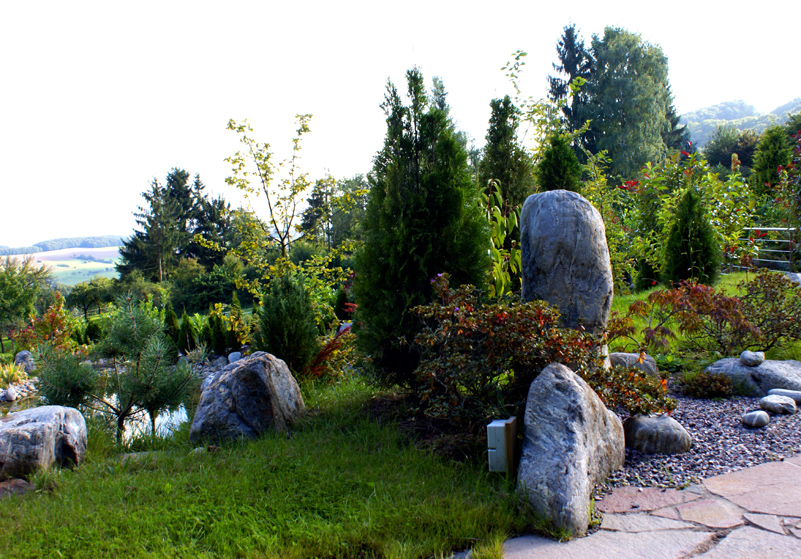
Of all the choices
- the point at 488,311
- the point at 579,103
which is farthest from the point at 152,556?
the point at 579,103

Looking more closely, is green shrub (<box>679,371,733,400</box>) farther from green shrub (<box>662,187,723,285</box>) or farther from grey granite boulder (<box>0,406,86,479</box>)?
grey granite boulder (<box>0,406,86,479</box>)

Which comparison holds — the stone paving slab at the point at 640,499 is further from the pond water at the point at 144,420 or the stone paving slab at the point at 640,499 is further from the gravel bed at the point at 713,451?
the pond water at the point at 144,420

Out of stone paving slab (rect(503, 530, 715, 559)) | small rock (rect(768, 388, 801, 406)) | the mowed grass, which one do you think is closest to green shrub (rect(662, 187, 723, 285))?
small rock (rect(768, 388, 801, 406))

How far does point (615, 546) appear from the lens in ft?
8.51

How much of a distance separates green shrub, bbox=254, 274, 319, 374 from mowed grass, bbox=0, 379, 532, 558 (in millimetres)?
2239

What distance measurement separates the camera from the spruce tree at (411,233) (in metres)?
4.75

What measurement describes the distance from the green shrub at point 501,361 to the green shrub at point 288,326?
2.71 metres

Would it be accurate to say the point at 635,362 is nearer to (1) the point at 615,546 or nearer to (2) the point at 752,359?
(2) the point at 752,359

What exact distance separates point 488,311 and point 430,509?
62.0 inches

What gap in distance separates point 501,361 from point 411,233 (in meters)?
1.64

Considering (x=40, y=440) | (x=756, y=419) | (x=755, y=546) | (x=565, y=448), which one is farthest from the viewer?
(x=756, y=419)

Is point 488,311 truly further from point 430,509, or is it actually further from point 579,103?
point 579,103

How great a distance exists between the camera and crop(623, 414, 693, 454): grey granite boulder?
370 cm

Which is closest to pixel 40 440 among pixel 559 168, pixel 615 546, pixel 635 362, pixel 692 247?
pixel 615 546
